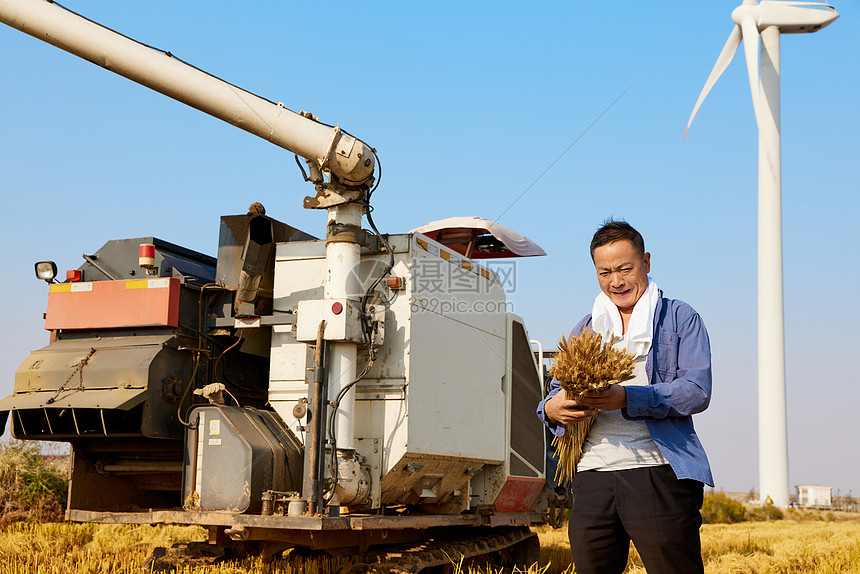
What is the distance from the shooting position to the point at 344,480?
695cm

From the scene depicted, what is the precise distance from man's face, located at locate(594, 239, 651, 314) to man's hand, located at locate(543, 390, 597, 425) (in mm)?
483

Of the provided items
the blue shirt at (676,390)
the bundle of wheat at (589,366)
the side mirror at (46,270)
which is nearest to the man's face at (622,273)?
the blue shirt at (676,390)

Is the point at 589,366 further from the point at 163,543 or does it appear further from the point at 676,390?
the point at 163,543

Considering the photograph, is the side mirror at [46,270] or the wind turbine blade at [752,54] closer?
the side mirror at [46,270]

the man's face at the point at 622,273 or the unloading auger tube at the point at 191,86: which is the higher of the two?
the unloading auger tube at the point at 191,86

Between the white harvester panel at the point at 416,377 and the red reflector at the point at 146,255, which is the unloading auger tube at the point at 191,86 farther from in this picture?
the red reflector at the point at 146,255

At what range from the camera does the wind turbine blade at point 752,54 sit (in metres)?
17.5

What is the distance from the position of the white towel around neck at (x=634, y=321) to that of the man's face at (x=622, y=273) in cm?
3

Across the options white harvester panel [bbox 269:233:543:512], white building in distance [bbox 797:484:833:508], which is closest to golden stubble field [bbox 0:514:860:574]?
white harvester panel [bbox 269:233:543:512]

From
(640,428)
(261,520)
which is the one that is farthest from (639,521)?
(261,520)

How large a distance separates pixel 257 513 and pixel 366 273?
87.3 inches

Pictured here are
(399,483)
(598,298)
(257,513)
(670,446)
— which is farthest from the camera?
(399,483)

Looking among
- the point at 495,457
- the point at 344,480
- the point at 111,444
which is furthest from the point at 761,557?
the point at 111,444

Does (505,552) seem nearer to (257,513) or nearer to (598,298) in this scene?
(257,513)
